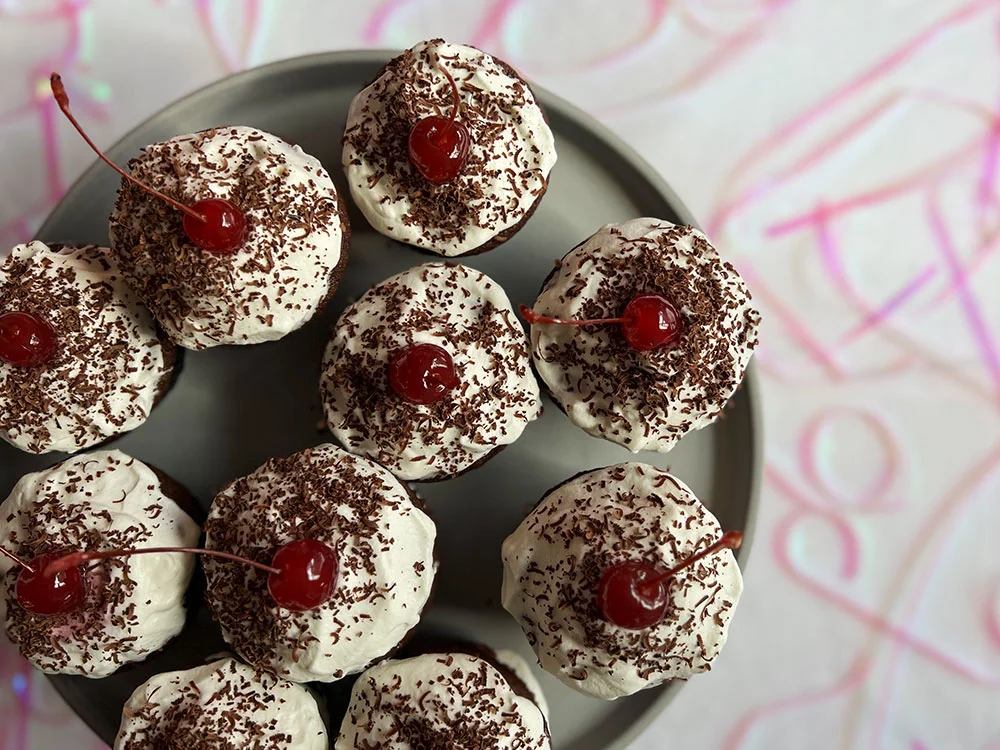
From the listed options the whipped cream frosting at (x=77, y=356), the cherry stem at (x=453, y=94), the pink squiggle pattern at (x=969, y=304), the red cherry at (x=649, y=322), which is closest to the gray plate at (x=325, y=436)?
the whipped cream frosting at (x=77, y=356)

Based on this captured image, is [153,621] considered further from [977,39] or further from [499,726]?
[977,39]

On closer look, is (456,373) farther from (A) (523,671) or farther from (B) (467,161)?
(A) (523,671)

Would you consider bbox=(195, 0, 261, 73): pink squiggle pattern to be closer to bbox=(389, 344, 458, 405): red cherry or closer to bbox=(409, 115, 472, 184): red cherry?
bbox=(409, 115, 472, 184): red cherry

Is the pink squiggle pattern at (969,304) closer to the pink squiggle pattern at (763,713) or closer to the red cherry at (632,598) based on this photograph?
the pink squiggle pattern at (763,713)

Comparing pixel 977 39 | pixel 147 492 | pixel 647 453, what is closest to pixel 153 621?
pixel 147 492

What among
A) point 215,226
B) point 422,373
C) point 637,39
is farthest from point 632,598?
point 637,39

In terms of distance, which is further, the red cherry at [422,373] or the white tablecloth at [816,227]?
the white tablecloth at [816,227]

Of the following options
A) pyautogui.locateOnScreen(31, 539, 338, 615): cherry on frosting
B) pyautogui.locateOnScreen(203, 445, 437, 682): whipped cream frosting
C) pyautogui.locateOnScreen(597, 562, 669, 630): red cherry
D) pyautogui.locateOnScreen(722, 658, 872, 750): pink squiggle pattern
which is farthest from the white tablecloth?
pyautogui.locateOnScreen(31, 539, 338, 615): cherry on frosting

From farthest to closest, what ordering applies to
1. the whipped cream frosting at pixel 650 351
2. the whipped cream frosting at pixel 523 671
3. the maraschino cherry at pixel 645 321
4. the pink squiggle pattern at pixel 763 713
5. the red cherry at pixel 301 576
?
the pink squiggle pattern at pixel 763 713, the whipped cream frosting at pixel 523 671, the whipped cream frosting at pixel 650 351, the maraschino cherry at pixel 645 321, the red cherry at pixel 301 576
